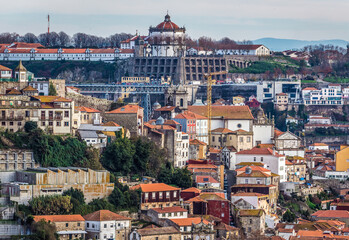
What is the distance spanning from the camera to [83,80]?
14362 centimetres

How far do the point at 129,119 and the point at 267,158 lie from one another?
11.6 metres

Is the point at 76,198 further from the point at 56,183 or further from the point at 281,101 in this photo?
the point at 281,101

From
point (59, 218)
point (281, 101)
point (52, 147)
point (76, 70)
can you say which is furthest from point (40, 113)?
point (76, 70)

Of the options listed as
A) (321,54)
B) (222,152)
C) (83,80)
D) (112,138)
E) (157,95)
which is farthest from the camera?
(321,54)

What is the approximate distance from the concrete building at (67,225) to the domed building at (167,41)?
85731 mm

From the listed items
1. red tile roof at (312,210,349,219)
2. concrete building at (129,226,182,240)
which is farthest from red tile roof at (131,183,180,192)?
red tile roof at (312,210,349,219)

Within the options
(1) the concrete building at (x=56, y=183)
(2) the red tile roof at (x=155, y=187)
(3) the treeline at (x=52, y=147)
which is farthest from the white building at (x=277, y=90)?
(1) the concrete building at (x=56, y=183)

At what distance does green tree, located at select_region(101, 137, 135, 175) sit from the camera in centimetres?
7150

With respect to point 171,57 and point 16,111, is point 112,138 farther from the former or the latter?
point 171,57

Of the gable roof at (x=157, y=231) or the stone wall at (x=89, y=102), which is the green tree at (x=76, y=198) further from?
the stone wall at (x=89, y=102)

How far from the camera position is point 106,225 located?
62156 mm

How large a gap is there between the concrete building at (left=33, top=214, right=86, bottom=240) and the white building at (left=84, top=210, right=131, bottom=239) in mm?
554

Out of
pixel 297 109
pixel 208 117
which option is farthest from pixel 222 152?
pixel 297 109

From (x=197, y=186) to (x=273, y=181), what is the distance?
22.9 feet
